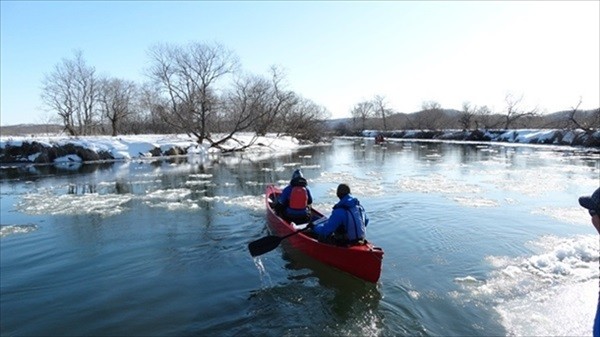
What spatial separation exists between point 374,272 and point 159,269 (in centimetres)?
384

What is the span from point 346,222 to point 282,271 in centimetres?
155

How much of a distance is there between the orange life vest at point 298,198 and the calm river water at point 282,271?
47.9 inches

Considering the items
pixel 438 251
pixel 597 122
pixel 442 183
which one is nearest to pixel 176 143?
pixel 442 183

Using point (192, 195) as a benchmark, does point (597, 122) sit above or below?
above

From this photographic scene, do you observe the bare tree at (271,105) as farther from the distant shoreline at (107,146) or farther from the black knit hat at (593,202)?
the black knit hat at (593,202)

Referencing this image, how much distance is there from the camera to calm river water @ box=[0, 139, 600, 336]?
516 centimetres

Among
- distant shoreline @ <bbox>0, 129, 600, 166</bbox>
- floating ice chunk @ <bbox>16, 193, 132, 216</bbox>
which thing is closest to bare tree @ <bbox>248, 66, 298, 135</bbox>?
distant shoreline @ <bbox>0, 129, 600, 166</bbox>

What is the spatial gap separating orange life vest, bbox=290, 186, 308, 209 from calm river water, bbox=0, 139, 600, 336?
3.99ft

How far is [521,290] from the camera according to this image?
5.92 meters

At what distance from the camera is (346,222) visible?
6492mm

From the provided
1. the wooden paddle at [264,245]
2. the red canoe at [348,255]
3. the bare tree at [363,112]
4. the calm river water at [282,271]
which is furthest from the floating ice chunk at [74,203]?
the bare tree at [363,112]

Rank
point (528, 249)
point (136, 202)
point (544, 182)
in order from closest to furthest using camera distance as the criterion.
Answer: point (528, 249) < point (136, 202) < point (544, 182)

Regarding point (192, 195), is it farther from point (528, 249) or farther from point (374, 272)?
point (528, 249)

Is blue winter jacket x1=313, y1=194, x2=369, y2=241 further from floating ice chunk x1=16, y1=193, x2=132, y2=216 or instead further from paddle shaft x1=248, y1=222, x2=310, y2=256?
floating ice chunk x1=16, y1=193, x2=132, y2=216
